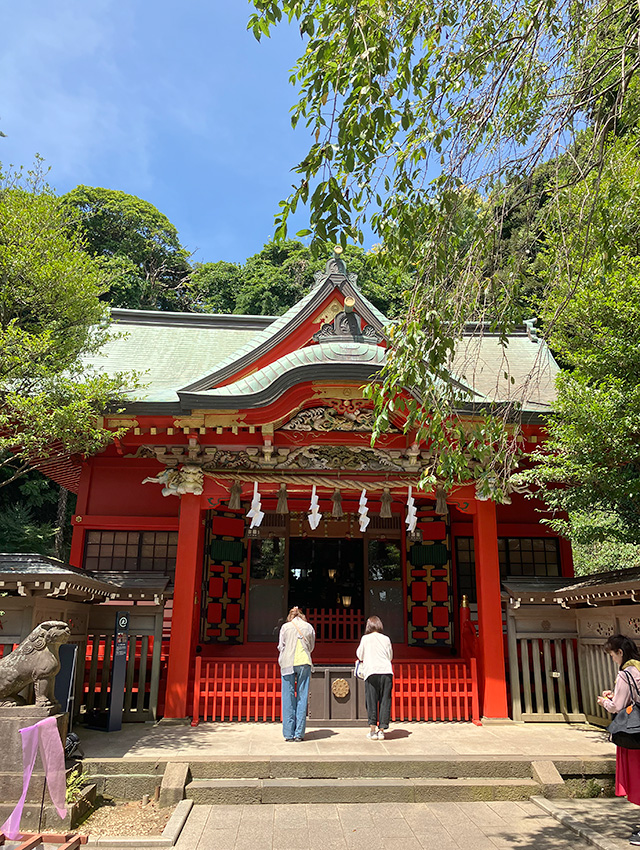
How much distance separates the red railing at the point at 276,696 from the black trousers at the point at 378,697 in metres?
0.72

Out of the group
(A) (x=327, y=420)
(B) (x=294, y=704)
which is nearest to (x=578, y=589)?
(B) (x=294, y=704)

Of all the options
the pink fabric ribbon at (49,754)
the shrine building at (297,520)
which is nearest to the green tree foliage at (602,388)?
the shrine building at (297,520)

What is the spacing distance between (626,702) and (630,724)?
17 centimetres

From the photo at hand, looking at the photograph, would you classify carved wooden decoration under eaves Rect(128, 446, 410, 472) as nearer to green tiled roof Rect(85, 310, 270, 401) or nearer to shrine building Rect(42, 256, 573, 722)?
shrine building Rect(42, 256, 573, 722)

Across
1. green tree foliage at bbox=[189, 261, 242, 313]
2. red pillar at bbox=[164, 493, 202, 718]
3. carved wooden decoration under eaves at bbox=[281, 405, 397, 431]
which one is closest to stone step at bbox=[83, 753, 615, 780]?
red pillar at bbox=[164, 493, 202, 718]

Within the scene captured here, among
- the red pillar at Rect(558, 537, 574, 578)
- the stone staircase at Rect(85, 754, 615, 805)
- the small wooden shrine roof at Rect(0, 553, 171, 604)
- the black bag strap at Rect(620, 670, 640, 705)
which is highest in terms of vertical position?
the red pillar at Rect(558, 537, 574, 578)

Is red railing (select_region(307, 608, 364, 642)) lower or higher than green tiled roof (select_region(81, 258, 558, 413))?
lower

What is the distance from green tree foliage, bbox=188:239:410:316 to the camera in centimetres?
2900

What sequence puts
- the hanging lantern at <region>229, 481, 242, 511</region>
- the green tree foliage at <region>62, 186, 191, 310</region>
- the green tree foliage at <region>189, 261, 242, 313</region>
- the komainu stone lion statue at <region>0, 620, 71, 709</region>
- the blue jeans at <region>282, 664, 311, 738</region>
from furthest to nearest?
the green tree foliage at <region>189, 261, 242, 313</region> < the green tree foliage at <region>62, 186, 191, 310</region> < the hanging lantern at <region>229, 481, 242, 511</region> < the blue jeans at <region>282, 664, 311, 738</region> < the komainu stone lion statue at <region>0, 620, 71, 709</region>

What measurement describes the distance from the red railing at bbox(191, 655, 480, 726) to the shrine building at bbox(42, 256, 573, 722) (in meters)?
0.03

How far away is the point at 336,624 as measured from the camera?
10758 millimetres

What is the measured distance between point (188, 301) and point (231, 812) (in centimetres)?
2836

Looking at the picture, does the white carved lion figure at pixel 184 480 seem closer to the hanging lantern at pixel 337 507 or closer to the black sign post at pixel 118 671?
the black sign post at pixel 118 671

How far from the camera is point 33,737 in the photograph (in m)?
4.82
